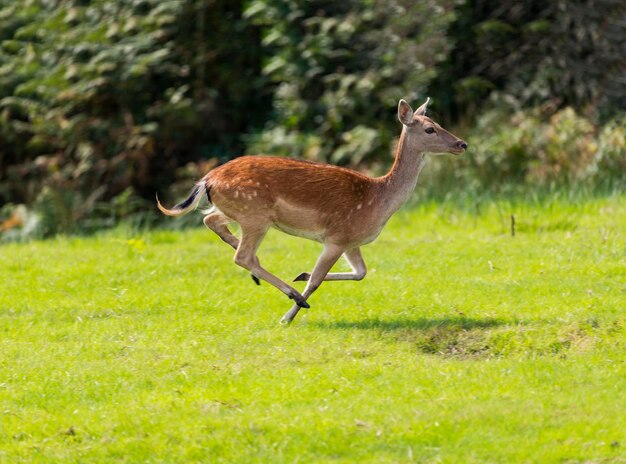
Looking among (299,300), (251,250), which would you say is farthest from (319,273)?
(251,250)

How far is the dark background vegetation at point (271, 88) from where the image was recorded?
17406 mm

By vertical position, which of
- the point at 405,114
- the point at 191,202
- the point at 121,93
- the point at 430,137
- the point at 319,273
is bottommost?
the point at 121,93

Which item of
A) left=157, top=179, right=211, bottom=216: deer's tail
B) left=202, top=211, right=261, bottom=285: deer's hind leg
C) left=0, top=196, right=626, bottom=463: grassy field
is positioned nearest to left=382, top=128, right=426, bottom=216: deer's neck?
left=0, top=196, right=626, bottom=463: grassy field

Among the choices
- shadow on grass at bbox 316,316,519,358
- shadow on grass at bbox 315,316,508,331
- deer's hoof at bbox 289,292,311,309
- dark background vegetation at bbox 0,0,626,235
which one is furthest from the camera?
dark background vegetation at bbox 0,0,626,235

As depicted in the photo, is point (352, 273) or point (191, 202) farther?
point (352, 273)

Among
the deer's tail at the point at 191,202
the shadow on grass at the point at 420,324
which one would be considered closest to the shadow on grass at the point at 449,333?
the shadow on grass at the point at 420,324

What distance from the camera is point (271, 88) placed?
19578mm

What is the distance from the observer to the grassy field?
706 centimetres

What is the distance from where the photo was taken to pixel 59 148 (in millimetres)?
19625

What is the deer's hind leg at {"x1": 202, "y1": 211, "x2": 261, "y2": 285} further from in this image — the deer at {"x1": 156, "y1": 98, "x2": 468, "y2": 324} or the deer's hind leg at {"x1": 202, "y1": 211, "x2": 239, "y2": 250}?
the deer at {"x1": 156, "y1": 98, "x2": 468, "y2": 324}

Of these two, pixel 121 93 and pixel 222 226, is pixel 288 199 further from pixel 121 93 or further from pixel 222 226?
pixel 121 93

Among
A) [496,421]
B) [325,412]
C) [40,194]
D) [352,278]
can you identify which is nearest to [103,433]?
[325,412]

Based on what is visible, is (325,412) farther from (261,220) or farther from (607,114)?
(607,114)

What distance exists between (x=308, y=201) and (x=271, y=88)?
10.2m
